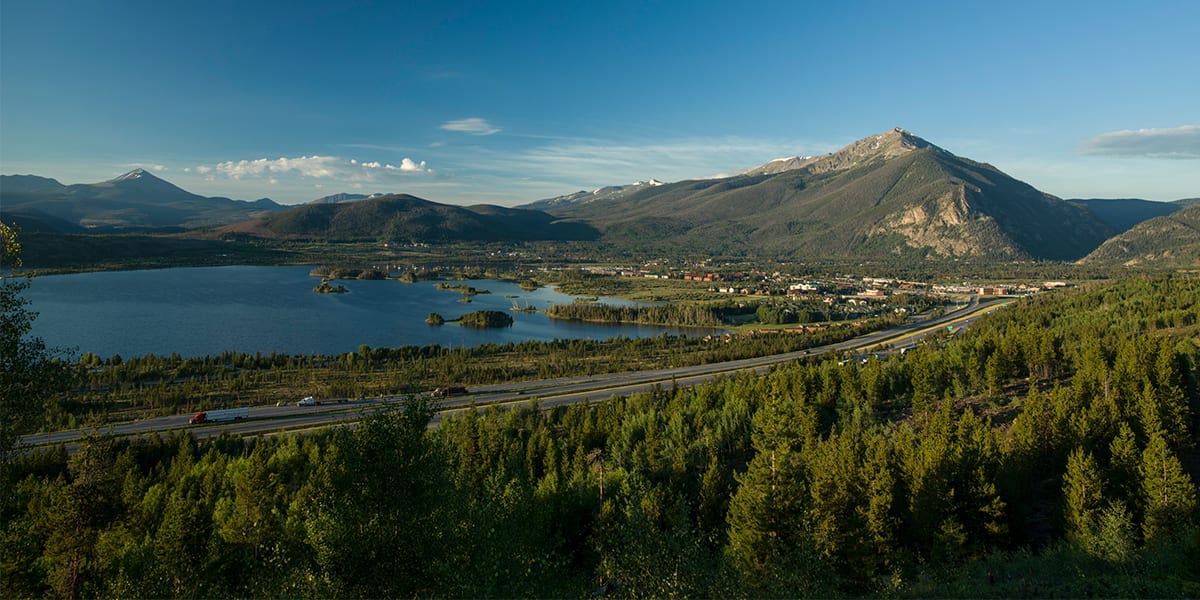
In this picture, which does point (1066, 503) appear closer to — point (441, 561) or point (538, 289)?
point (441, 561)

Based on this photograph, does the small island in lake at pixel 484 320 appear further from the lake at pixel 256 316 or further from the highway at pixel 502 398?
the highway at pixel 502 398

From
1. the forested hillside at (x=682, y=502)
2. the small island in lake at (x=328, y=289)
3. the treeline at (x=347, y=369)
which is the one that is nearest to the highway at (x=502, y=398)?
the treeline at (x=347, y=369)

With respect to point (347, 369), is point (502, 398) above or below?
above

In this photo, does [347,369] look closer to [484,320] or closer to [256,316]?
[484,320]

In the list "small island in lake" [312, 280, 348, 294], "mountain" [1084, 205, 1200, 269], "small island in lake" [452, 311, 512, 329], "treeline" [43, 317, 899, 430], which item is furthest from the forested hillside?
"mountain" [1084, 205, 1200, 269]

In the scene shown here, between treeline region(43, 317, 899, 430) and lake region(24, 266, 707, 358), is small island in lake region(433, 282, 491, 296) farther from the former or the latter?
treeline region(43, 317, 899, 430)

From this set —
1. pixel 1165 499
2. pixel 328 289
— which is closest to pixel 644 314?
pixel 328 289


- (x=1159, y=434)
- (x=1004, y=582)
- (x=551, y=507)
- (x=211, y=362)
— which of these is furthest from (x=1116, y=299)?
(x=211, y=362)
